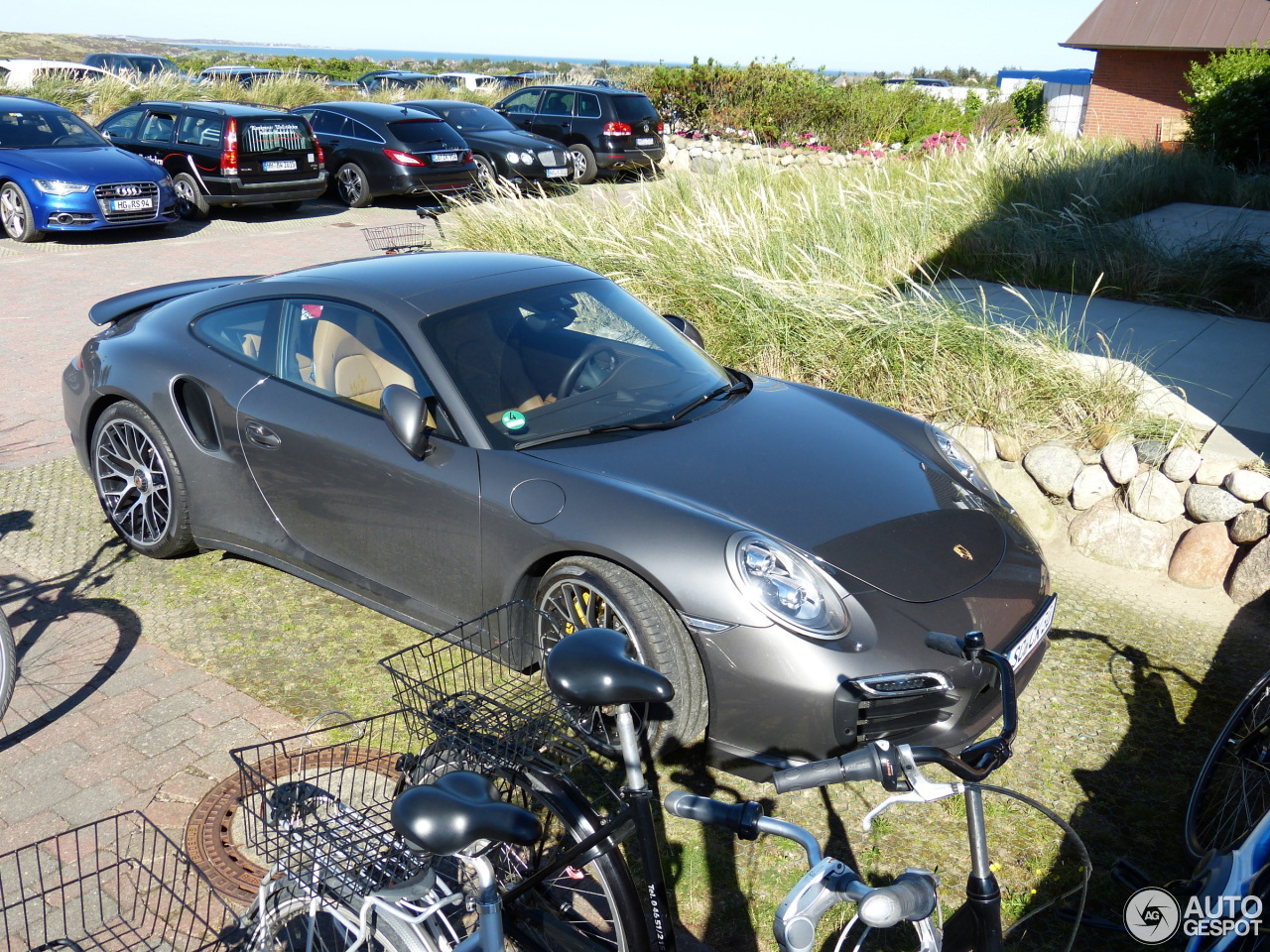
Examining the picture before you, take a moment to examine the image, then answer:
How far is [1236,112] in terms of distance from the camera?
19.9 meters

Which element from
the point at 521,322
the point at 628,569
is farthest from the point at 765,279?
the point at 628,569

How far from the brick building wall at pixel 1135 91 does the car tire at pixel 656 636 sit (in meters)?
28.5

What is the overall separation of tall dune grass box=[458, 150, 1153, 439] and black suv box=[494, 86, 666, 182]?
29.3ft

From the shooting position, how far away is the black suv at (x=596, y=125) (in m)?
19.7

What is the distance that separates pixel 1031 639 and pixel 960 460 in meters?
1.08

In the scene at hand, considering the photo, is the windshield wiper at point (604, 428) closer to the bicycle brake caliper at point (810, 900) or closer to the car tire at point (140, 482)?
the car tire at point (140, 482)

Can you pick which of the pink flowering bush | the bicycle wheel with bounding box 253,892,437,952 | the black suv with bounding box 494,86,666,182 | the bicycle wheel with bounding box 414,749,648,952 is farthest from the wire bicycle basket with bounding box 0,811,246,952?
the black suv with bounding box 494,86,666,182

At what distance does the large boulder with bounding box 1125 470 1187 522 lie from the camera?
5.58 metres

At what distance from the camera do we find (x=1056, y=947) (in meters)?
2.93

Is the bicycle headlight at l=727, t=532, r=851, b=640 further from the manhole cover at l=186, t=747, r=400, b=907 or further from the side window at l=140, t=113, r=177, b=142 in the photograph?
the side window at l=140, t=113, r=177, b=142

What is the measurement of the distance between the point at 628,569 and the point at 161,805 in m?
1.67

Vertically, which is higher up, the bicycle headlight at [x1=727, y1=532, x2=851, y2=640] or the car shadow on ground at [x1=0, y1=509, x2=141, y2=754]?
the bicycle headlight at [x1=727, y1=532, x2=851, y2=640]

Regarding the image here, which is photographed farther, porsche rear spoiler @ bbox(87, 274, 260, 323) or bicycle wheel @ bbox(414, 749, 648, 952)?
porsche rear spoiler @ bbox(87, 274, 260, 323)

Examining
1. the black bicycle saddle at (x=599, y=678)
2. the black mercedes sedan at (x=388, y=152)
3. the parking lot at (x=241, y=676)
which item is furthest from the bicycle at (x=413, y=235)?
the black bicycle saddle at (x=599, y=678)
